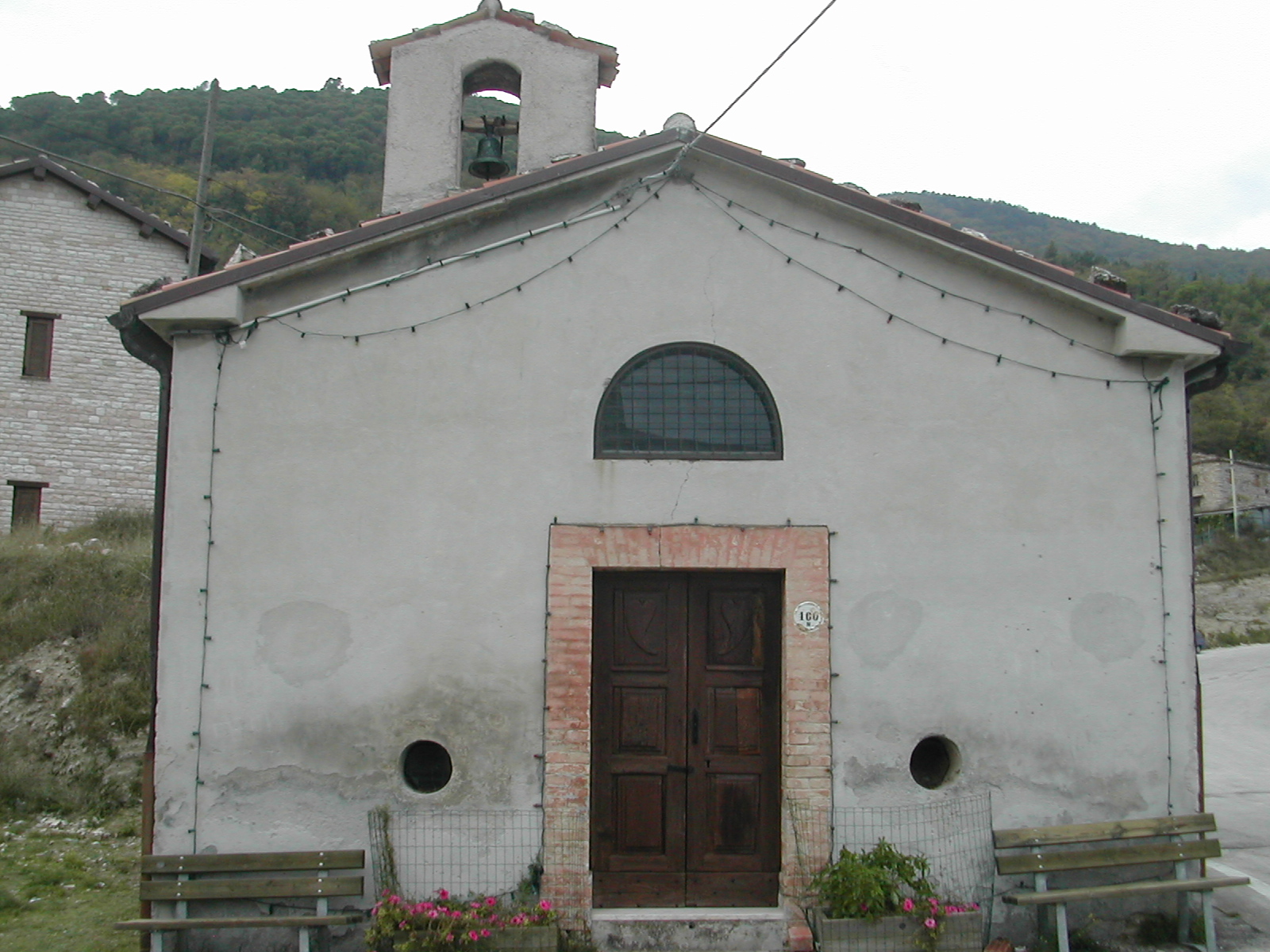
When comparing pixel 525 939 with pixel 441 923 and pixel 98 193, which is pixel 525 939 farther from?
pixel 98 193

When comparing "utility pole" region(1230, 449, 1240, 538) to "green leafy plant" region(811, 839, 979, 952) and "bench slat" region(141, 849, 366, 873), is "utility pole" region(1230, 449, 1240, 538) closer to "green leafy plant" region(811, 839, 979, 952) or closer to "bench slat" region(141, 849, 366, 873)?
"green leafy plant" region(811, 839, 979, 952)

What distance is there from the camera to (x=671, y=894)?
7.18 m

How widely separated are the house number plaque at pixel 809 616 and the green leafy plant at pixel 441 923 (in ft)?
8.09

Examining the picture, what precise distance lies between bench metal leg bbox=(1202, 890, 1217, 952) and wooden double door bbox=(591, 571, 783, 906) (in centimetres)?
279

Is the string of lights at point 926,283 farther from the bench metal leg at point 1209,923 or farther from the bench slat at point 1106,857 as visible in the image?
the bench metal leg at point 1209,923

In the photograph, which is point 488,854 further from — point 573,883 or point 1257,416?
point 1257,416

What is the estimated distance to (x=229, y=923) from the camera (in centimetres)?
646

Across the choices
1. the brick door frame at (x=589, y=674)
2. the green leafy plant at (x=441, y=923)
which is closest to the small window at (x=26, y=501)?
the green leafy plant at (x=441, y=923)

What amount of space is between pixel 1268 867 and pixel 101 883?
9.67m

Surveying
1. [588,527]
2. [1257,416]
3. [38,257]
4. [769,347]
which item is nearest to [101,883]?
[588,527]

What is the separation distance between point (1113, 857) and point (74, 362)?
21.3 metres

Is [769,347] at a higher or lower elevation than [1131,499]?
higher

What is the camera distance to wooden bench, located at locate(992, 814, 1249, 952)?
6738 mm

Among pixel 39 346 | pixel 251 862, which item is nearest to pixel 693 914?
pixel 251 862
